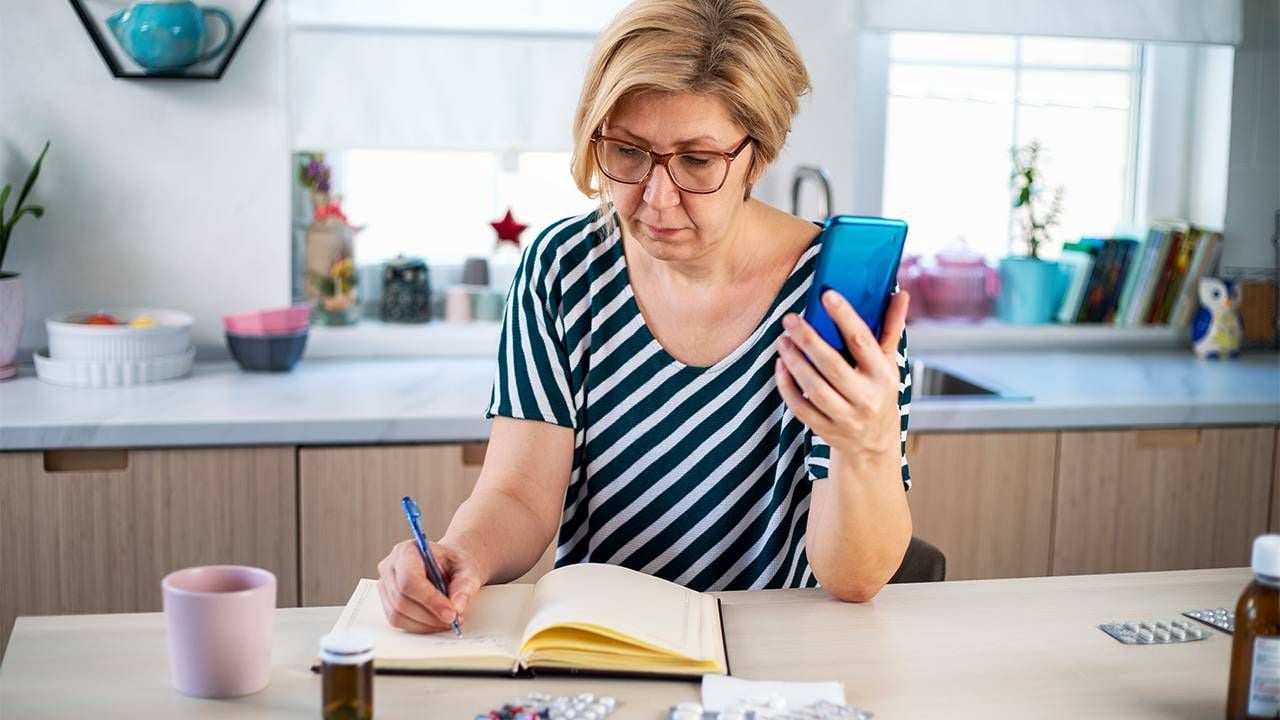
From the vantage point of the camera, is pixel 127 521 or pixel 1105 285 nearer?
pixel 127 521

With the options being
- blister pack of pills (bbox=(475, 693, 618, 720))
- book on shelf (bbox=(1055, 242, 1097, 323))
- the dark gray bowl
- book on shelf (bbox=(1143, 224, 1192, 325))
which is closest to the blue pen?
blister pack of pills (bbox=(475, 693, 618, 720))

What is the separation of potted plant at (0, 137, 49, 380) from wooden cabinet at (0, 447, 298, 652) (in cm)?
42

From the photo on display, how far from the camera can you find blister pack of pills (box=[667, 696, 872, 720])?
1103mm

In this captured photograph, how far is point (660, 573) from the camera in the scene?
1683 millimetres

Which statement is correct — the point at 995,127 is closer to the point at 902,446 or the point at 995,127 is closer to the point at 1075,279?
the point at 1075,279

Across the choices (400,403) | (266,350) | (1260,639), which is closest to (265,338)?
(266,350)

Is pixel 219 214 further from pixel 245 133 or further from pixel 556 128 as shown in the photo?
pixel 556 128

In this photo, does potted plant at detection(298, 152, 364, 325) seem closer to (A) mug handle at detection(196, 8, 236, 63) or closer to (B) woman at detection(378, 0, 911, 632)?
(A) mug handle at detection(196, 8, 236, 63)

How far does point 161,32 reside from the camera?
8.78ft

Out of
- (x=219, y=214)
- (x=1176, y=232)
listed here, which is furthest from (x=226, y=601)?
(x=1176, y=232)

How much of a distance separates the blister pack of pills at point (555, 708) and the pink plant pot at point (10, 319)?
1.88 metres

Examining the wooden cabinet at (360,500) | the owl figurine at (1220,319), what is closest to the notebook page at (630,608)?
the wooden cabinet at (360,500)

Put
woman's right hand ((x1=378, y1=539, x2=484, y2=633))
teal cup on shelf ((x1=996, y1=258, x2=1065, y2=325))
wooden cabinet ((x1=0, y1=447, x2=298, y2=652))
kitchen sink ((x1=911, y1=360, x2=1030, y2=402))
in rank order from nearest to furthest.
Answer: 1. woman's right hand ((x1=378, y1=539, x2=484, y2=633))
2. wooden cabinet ((x1=0, y1=447, x2=298, y2=652))
3. kitchen sink ((x1=911, y1=360, x2=1030, y2=402))
4. teal cup on shelf ((x1=996, y1=258, x2=1065, y2=325))

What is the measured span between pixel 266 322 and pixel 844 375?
1825 millimetres
